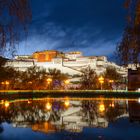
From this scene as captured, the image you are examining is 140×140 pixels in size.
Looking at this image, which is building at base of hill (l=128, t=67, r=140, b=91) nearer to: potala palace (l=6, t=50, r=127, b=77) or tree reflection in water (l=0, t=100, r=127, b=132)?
tree reflection in water (l=0, t=100, r=127, b=132)

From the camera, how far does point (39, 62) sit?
135125mm

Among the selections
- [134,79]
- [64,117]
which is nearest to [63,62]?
[134,79]

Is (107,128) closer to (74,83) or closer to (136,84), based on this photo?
(136,84)

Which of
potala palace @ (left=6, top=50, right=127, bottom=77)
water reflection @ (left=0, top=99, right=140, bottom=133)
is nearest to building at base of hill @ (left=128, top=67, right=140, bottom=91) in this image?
water reflection @ (left=0, top=99, right=140, bottom=133)

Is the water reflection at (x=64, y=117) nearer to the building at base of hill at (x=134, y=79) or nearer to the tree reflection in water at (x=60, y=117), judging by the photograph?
the tree reflection in water at (x=60, y=117)

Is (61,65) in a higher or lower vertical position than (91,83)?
higher

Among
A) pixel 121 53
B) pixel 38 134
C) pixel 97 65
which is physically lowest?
pixel 38 134

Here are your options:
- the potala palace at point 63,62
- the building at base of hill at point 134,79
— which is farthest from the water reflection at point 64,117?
the potala palace at point 63,62

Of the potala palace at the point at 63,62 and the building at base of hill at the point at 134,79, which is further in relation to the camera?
the potala palace at the point at 63,62

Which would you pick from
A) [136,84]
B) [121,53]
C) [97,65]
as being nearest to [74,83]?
[97,65]

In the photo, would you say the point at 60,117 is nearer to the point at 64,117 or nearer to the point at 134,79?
the point at 64,117

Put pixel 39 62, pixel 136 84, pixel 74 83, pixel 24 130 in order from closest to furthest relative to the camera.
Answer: pixel 24 130
pixel 136 84
pixel 74 83
pixel 39 62

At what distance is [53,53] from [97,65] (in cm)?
2278

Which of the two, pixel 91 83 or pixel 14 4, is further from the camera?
pixel 91 83
